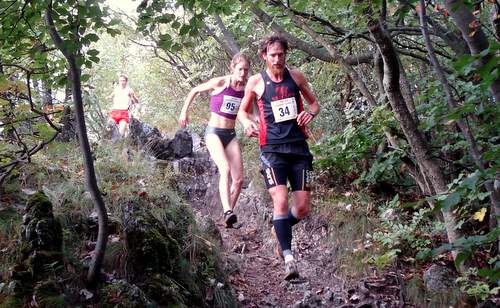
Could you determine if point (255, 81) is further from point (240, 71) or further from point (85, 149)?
point (85, 149)

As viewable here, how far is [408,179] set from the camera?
7.16 m

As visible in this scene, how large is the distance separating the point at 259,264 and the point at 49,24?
4.33 metres

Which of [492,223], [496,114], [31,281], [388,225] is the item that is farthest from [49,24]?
[492,223]

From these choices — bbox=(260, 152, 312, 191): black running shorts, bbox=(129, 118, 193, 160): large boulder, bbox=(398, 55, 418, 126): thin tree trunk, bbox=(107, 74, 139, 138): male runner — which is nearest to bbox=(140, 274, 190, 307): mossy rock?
bbox=(260, 152, 312, 191): black running shorts

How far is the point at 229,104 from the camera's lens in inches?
232

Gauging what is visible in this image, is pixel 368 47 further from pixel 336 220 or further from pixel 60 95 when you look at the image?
pixel 60 95

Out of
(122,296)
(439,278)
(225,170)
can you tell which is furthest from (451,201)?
(225,170)

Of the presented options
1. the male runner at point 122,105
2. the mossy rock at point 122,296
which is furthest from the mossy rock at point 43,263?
the male runner at point 122,105

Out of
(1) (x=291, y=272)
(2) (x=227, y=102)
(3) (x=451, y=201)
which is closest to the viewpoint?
(3) (x=451, y=201)

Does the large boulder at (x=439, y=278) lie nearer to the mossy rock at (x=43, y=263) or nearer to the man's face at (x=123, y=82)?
the mossy rock at (x=43, y=263)

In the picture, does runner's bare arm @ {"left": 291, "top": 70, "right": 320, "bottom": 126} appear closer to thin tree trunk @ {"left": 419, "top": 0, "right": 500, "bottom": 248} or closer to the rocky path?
thin tree trunk @ {"left": 419, "top": 0, "right": 500, "bottom": 248}

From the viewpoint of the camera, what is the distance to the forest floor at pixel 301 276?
5082 mm

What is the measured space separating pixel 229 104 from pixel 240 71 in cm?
46

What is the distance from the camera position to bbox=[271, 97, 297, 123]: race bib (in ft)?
14.7
